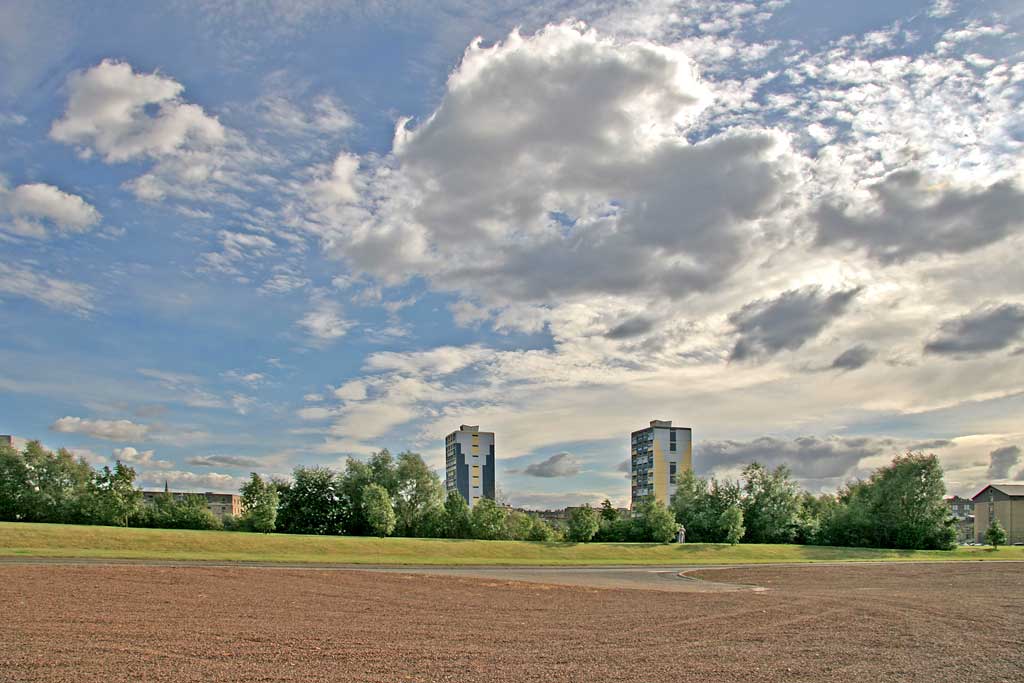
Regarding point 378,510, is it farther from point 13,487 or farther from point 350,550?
point 13,487

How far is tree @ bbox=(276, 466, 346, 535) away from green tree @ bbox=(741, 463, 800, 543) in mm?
41967

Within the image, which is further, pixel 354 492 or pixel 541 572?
pixel 354 492

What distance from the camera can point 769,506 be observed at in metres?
84.1

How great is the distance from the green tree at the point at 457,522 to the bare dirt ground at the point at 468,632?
4346cm

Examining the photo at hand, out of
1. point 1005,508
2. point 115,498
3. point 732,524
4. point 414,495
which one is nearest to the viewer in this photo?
point 115,498

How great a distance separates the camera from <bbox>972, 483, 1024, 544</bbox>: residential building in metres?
143

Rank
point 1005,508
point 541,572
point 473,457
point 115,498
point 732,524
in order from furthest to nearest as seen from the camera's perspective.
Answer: point 473,457, point 1005,508, point 732,524, point 115,498, point 541,572

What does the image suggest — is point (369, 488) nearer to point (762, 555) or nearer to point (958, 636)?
point (762, 555)

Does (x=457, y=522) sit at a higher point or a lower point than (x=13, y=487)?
lower

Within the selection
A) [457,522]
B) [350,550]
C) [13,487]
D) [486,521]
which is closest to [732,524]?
[486,521]

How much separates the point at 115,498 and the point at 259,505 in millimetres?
11552

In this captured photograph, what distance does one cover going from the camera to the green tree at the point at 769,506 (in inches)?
3259

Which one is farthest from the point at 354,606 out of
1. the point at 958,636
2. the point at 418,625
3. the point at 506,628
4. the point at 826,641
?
the point at 958,636

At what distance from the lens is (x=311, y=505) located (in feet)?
257
